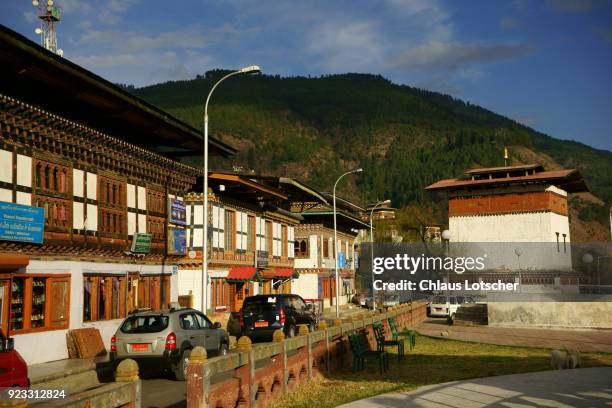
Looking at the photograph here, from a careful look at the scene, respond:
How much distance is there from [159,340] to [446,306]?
3327 cm

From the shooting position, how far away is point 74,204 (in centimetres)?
2300

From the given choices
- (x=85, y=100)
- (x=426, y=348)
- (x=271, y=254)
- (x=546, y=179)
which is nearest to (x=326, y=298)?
(x=271, y=254)

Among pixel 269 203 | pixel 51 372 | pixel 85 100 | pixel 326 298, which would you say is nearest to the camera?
pixel 51 372

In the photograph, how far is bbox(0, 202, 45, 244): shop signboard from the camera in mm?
18938

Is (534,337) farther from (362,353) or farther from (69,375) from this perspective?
(69,375)

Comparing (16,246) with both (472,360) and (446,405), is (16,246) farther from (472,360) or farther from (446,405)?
(472,360)

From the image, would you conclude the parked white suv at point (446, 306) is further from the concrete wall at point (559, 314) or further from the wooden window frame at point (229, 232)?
the wooden window frame at point (229, 232)

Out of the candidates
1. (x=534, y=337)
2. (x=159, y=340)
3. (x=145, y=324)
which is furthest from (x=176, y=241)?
(x=534, y=337)

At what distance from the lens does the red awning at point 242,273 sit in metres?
38.2

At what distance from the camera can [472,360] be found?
21.7m

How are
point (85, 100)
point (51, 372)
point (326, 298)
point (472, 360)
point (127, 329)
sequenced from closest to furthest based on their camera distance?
1. point (127, 329)
2. point (51, 372)
3. point (472, 360)
4. point (85, 100)
5. point (326, 298)

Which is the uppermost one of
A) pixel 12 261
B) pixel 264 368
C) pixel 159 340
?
pixel 12 261

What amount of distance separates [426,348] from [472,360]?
441 centimetres

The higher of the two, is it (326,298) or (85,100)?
(85,100)
